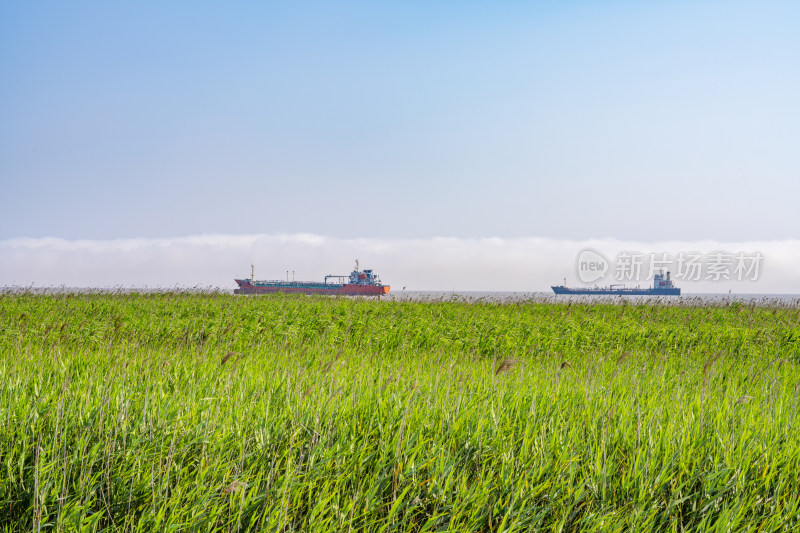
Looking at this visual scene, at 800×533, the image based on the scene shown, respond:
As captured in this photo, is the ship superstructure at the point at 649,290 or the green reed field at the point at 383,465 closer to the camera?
the green reed field at the point at 383,465

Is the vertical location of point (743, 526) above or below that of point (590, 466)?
below

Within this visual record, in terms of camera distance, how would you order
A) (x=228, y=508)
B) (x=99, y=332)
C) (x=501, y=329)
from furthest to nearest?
(x=501, y=329) < (x=99, y=332) < (x=228, y=508)

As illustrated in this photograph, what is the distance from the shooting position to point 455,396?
4.42 meters

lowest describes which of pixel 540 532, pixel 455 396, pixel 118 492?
pixel 540 532

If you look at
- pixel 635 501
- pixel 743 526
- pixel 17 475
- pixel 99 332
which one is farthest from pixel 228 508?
pixel 99 332

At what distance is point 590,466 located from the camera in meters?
3.29

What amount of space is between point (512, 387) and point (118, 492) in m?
3.52

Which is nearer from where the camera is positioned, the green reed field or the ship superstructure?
the green reed field

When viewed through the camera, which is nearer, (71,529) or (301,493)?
(71,529)

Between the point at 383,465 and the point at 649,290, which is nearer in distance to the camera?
the point at 383,465

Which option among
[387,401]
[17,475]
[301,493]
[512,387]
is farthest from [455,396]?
[17,475]

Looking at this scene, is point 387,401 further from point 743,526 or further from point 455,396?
point 743,526

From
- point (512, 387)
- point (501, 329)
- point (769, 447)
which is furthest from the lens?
point (501, 329)

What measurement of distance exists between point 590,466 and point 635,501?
1.00ft
